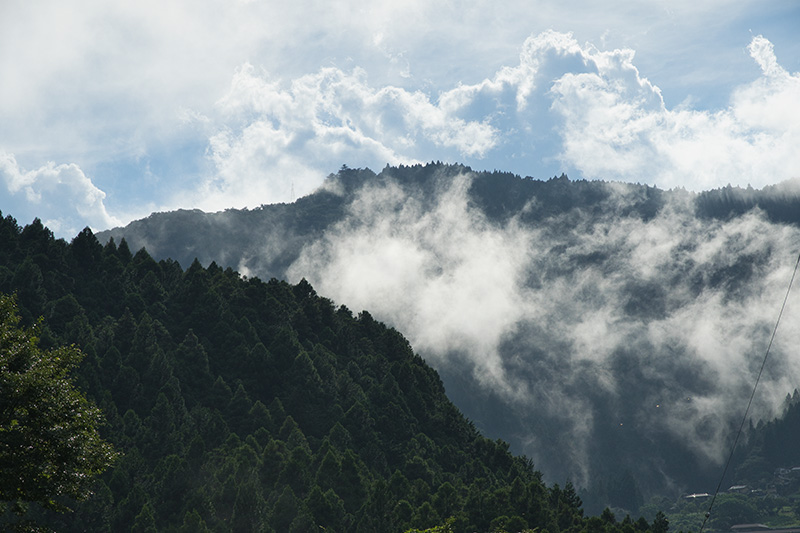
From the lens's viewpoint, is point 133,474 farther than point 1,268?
No

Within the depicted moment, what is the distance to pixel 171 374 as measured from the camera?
4606 inches

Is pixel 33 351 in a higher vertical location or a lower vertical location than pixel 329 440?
higher

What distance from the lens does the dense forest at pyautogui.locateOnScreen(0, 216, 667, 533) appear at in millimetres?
88375

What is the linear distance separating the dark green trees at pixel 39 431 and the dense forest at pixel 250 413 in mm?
39616

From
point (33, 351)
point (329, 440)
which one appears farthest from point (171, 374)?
point (33, 351)

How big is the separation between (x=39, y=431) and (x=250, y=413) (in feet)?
288

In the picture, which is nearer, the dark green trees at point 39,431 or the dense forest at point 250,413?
the dark green trees at point 39,431

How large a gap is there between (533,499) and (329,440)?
119ft

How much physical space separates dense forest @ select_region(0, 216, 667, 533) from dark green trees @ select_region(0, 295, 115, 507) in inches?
1560

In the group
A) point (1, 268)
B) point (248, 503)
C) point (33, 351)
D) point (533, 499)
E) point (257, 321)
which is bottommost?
point (533, 499)

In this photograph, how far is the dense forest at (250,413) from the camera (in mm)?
88375

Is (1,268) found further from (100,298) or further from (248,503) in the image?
(248,503)

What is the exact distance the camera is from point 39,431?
110 ft

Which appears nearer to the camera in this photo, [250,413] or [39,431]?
[39,431]
